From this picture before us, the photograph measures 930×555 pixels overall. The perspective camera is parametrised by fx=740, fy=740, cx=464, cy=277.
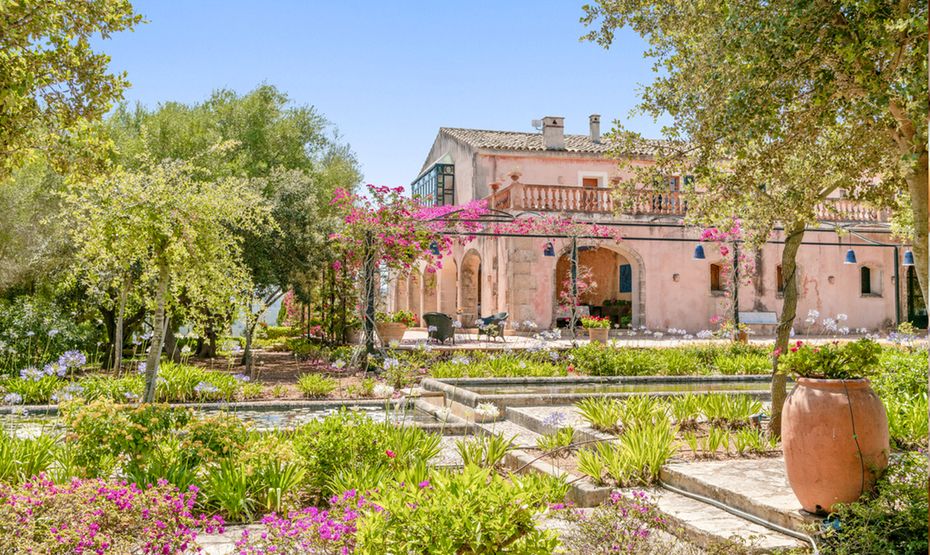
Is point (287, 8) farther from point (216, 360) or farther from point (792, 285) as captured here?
point (216, 360)

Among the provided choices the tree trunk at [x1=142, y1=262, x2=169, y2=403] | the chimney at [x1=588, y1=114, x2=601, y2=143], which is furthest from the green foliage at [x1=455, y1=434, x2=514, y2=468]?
the chimney at [x1=588, y1=114, x2=601, y2=143]

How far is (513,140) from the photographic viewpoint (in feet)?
83.3

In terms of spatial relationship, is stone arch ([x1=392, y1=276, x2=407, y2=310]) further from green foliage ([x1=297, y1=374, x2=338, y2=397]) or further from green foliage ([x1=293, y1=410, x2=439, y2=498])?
green foliage ([x1=293, y1=410, x2=439, y2=498])

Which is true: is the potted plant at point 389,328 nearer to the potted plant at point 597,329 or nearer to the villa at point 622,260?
the potted plant at point 597,329

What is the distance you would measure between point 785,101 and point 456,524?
3.05m

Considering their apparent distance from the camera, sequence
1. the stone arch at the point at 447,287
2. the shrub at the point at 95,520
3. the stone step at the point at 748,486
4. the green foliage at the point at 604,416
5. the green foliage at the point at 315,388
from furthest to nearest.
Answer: the stone arch at the point at 447,287, the green foliage at the point at 315,388, the green foliage at the point at 604,416, the stone step at the point at 748,486, the shrub at the point at 95,520

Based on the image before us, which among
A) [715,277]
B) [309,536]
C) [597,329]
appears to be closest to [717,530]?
[309,536]

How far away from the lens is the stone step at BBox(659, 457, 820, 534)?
13.5ft

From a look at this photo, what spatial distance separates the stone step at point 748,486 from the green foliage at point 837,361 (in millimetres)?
767

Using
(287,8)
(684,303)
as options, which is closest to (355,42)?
(287,8)

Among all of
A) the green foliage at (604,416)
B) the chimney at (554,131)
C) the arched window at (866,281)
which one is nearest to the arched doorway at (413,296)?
the chimney at (554,131)

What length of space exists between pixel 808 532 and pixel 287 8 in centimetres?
810

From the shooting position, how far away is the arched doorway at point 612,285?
2273 centimetres

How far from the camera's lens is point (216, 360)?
15.7m
